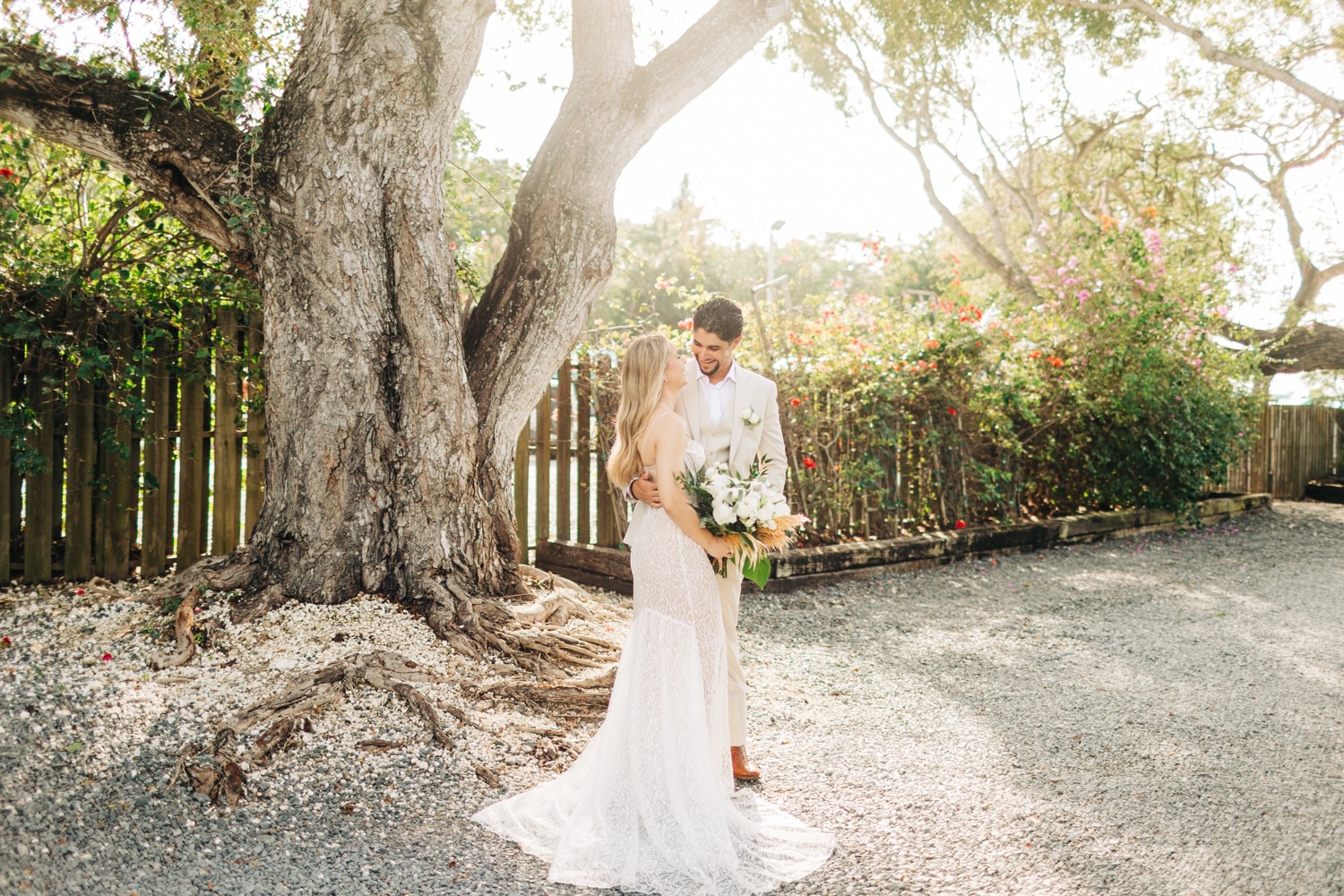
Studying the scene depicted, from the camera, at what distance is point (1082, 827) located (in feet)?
11.8

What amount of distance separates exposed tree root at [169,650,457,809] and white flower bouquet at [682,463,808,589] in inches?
63.5

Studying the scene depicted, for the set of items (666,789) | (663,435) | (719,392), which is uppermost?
(719,392)

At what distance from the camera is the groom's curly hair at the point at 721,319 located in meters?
4.36

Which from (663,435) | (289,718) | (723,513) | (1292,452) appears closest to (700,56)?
(663,435)

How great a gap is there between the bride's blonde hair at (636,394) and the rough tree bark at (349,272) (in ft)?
5.94

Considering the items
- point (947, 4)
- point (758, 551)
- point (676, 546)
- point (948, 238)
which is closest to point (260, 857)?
point (676, 546)

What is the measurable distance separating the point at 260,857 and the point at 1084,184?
20669 millimetres

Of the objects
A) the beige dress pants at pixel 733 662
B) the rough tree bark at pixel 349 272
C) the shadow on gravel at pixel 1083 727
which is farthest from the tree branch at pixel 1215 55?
the beige dress pants at pixel 733 662

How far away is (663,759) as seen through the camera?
365 centimetres

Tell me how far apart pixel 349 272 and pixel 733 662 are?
3.18 m

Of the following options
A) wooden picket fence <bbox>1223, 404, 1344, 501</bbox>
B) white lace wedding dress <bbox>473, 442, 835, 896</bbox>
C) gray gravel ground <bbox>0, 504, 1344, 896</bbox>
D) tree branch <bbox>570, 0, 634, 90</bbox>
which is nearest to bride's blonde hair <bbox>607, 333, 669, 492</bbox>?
white lace wedding dress <bbox>473, 442, 835, 896</bbox>

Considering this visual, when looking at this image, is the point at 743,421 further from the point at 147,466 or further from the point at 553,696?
the point at 147,466

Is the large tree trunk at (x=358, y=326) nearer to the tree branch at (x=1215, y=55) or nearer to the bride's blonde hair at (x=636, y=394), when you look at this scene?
the bride's blonde hair at (x=636, y=394)

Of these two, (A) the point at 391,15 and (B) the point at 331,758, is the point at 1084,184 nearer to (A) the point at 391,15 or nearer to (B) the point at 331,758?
(A) the point at 391,15
